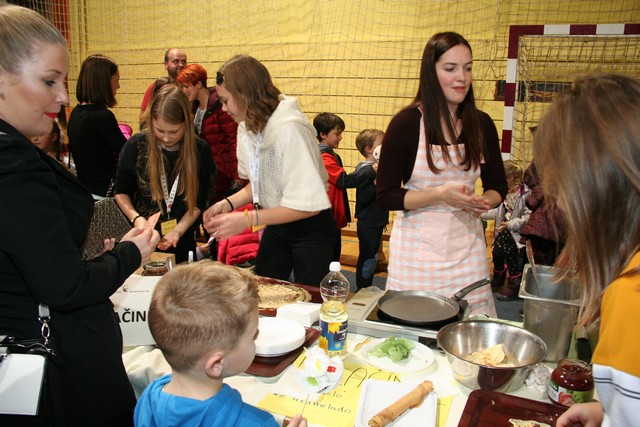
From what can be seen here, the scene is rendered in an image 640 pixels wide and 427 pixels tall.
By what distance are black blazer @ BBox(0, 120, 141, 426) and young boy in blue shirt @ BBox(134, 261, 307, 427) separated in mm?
246

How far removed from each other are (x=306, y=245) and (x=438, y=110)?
2.79 ft

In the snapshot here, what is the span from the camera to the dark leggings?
14.8 ft

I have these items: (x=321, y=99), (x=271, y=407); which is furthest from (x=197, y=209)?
(x=321, y=99)

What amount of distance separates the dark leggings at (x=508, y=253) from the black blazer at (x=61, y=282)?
3.78 m

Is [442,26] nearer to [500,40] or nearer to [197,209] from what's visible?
[500,40]

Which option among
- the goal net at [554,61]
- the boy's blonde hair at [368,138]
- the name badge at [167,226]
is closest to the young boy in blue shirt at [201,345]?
the name badge at [167,226]

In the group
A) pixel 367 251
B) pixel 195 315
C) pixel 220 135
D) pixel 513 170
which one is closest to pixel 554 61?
pixel 513 170

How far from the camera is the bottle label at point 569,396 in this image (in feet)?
4.24

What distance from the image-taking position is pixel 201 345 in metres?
1.10

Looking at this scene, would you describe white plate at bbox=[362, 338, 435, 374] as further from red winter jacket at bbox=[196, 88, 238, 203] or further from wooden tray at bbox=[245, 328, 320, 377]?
red winter jacket at bbox=[196, 88, 238, 203]

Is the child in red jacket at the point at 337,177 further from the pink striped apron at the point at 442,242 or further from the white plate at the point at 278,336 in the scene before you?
the white plate at the point at 278,336

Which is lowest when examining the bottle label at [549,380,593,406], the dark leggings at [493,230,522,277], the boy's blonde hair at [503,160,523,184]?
the dark leggings at [493,230,522,277]

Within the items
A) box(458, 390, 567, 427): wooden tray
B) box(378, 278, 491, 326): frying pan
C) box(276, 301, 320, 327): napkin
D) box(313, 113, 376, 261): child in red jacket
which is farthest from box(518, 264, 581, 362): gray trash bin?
box(313, 113, 376, 261): child in red jacket

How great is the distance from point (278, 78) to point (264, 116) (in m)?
4.23
